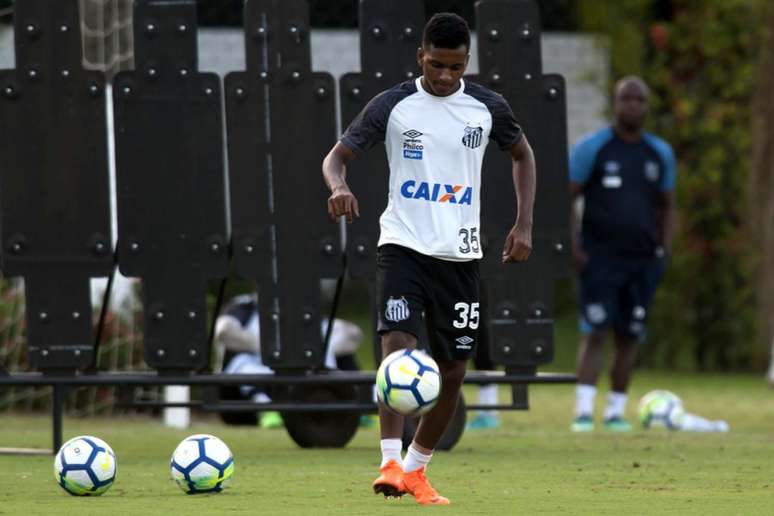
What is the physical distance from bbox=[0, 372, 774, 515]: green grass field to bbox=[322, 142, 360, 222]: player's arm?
117cm

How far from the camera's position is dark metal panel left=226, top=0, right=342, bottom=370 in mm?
10094

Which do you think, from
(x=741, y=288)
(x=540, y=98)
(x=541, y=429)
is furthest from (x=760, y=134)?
(x=540, y=98)

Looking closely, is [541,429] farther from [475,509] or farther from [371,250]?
[475,509]

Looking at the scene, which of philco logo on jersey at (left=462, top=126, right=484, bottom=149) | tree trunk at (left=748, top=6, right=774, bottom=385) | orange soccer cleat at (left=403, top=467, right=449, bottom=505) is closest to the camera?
orange soccer cleat at (left=403, top=467, right=449, bottom=505)

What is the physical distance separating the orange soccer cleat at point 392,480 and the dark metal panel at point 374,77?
110 inches

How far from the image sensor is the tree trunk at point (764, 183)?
18.9m

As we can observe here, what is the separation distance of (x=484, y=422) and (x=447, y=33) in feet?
19.8

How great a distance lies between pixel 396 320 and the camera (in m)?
7.45

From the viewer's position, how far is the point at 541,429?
41.1ft

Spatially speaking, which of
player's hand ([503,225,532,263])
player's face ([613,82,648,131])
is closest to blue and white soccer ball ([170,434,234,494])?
player's hand ([503,225,532,263])

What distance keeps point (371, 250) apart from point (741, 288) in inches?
408

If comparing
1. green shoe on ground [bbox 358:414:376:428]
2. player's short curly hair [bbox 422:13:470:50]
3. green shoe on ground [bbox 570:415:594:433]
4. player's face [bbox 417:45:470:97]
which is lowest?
green shoe on ground [bbox 358:414:376:428]

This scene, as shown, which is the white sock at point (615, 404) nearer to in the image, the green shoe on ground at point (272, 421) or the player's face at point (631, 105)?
the player's face at point (631, 105)

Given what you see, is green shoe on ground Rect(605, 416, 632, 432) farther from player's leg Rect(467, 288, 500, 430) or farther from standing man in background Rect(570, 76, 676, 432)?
player's leg Rect(467, 288, 500, 430)
